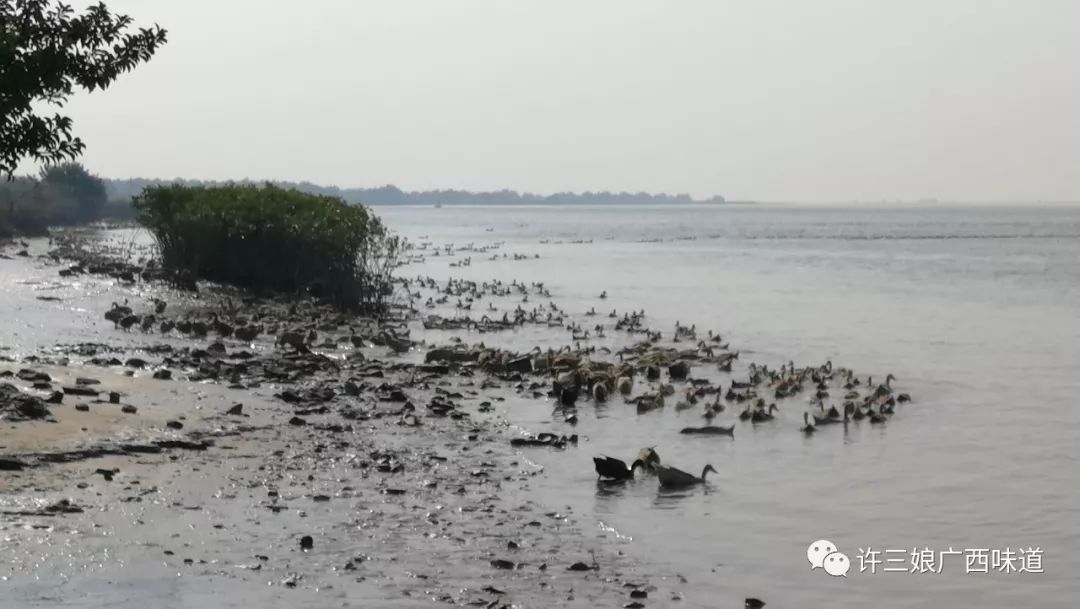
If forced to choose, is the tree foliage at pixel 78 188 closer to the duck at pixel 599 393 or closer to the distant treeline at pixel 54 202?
the distant treeline at pixel 54 202

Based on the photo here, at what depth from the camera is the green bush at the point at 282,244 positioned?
127 feet

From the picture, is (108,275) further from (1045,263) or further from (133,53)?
(1045,263)

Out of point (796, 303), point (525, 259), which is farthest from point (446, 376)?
point (525, 259)

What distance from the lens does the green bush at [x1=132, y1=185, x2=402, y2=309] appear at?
1529 inches

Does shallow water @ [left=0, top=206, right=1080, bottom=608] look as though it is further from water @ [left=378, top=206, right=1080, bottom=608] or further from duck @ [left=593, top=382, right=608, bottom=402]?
duck @ [left=593, top=382, right=608, bottom=402]

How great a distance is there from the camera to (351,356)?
27.0m

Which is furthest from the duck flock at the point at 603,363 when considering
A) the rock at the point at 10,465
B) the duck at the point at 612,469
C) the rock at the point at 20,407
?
the rock at the point at 10,465

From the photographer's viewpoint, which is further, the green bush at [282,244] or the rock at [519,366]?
the green bush at [282,244]

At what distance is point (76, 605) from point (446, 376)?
1582 cm

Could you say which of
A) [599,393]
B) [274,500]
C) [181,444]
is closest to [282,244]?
[599,393]

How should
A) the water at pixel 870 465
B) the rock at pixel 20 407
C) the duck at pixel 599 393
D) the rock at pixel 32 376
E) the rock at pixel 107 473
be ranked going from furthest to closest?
the duck at pixel 599 393 < the rock at pixel 32 376 < the rock at pixel 20 407 < the rock at pixel 107 473 < the water at pixel 870 465

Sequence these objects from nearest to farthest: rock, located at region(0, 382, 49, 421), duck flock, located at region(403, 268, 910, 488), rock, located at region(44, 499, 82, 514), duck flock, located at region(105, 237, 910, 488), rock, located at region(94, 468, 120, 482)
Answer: rock, located at region(44, 499, 82, 514), rock, located at region(94, 468, 120, 482), rock, located at region(0, 382, 49, 421), duck flock, located at region(403, 268, 910, 488), duck flock, located at region(105, 237, 910, 488)

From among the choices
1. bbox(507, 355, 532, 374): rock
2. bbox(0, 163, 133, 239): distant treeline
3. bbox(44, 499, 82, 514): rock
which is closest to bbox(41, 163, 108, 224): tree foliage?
bbox(0, 163, 133, 239): distant treeline

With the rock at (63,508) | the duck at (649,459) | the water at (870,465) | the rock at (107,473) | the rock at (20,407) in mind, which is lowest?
the water at (870,465)
